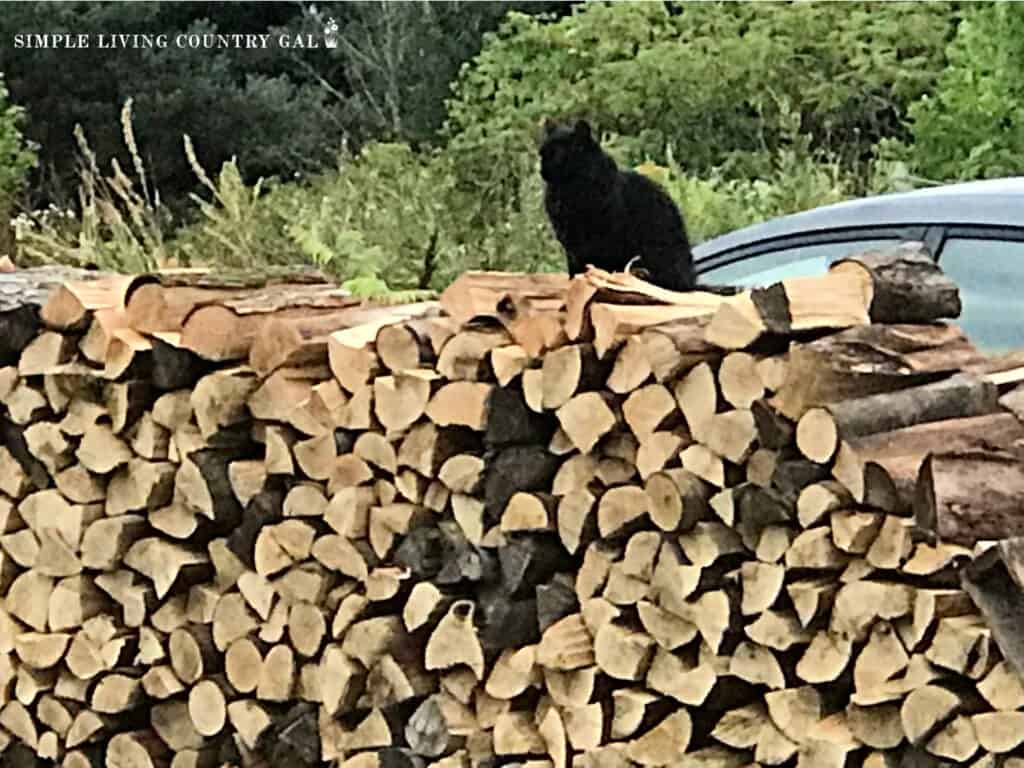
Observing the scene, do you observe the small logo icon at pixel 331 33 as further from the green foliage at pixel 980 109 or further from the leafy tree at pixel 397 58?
the green foliage at pixel 980 109

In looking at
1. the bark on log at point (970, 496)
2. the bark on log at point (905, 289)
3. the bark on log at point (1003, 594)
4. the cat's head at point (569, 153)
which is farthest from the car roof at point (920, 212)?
the bark on log at point (1003, 594)

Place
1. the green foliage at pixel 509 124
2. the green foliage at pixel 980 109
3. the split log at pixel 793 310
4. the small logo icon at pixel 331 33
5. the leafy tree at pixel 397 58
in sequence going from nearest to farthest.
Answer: the split log at pixel 793 310 → the green foliage at pixel 509 124 → the green foliage at pixel 980 109 → the leafy tree at pixel 397 58 → the small logo icon at pixel 331 33

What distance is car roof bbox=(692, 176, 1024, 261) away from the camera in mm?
3584

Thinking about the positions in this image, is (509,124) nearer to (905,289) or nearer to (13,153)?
(13,153)

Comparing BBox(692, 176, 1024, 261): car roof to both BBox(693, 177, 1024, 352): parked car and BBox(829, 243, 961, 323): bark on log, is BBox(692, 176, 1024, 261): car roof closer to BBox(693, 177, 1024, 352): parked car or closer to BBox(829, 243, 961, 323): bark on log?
BBox(693, 177, 1024, 352): parked car

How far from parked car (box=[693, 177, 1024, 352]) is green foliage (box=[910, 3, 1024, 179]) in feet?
16.0

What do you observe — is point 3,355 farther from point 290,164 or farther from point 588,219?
point 290,164

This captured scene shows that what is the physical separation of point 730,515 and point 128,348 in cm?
Result: 138

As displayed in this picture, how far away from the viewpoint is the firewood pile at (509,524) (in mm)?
2430

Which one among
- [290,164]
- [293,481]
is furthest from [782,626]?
[290,164]

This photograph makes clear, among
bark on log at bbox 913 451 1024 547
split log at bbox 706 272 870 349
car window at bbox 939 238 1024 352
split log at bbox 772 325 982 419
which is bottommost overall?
car window at bbox 939 238 1024 352

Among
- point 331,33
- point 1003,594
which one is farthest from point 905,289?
point 331,33

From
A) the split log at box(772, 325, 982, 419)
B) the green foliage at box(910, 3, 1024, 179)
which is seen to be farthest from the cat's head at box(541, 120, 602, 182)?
the green foliage at box(910, 3, 1024, 179)

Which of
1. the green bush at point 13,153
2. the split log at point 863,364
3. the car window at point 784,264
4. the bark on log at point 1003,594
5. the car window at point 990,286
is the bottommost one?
the green bush at point 13,153
